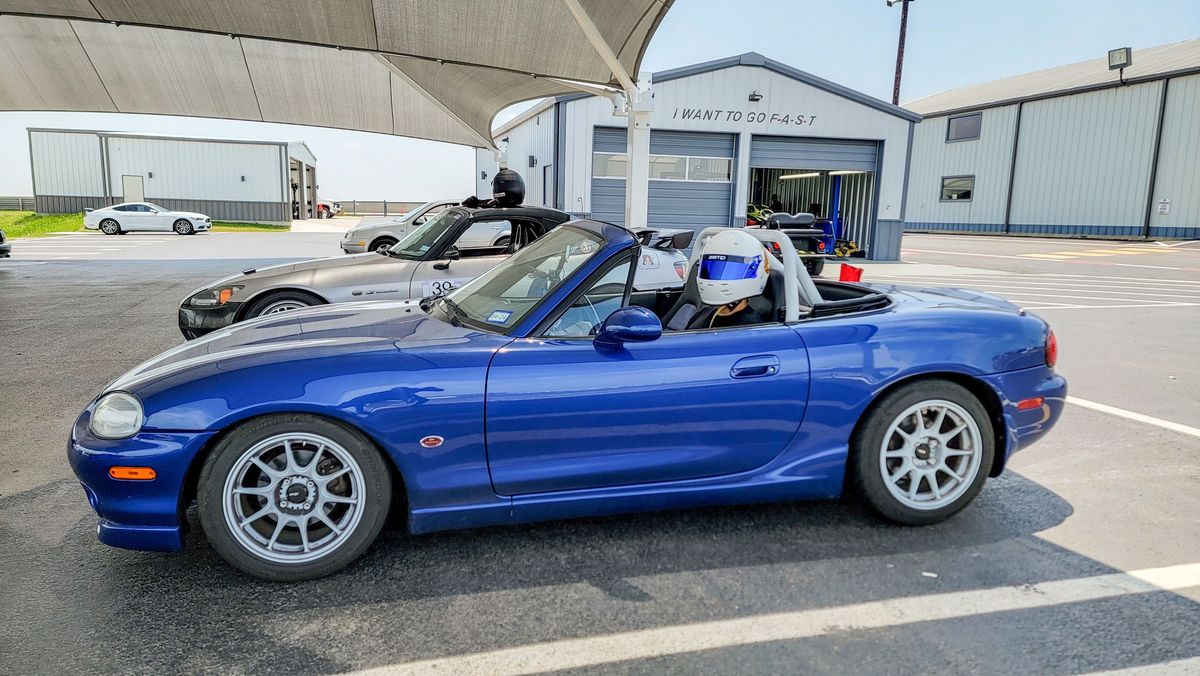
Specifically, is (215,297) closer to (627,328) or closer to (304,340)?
(304,340)

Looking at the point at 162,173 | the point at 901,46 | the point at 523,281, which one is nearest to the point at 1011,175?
the point at 901,46

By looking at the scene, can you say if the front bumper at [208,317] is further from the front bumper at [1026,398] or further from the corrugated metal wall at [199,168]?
the corrugated metal wall at [199,168]

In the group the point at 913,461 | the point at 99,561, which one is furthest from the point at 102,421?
the point at 913,461

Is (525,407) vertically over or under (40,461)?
over

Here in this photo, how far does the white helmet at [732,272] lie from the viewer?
11.4ft

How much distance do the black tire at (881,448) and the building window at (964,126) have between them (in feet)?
135

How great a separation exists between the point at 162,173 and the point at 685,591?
4181 centimetres

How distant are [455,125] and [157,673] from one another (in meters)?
20.0

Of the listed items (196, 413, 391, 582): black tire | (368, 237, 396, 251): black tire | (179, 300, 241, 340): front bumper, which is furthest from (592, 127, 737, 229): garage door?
(196, 413, 391, 582): black tire

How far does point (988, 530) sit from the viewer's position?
331 cm

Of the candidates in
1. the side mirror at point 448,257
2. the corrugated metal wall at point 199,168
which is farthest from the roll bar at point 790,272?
the corrugated metal wall at point 199,168

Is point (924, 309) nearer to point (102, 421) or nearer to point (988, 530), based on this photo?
point (988, 530)

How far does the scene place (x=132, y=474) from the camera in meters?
2.60

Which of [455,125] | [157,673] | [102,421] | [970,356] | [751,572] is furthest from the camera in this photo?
[455,125]
